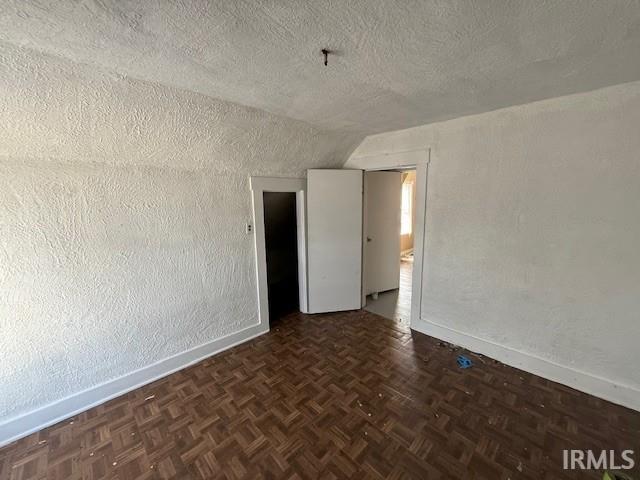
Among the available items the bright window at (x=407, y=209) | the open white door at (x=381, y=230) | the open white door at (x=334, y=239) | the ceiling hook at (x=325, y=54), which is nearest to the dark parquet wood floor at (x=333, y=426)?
the open white door at (x=334, y=239)

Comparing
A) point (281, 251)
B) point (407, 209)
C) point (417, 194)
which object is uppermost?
point (417, 194)

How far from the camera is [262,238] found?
296 cm

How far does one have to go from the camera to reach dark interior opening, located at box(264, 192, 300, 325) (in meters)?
3.86

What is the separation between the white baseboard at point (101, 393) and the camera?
5.96 feet

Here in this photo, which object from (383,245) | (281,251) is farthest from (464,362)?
(281,251)

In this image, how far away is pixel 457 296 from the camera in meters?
2.74

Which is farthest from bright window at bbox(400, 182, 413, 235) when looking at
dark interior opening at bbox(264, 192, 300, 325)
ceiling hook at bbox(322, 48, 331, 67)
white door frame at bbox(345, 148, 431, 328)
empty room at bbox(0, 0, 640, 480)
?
ceiling hook at bbox(322, 48, 331, 67)

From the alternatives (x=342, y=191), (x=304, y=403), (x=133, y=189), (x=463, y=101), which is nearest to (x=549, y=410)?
(x=304, y=403)

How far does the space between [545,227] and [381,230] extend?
2.07m

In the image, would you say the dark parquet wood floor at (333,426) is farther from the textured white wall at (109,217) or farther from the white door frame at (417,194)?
the white door frame at (417,194)

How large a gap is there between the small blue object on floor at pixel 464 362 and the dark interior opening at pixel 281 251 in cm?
201

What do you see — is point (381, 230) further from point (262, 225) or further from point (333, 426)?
point (333, 426)

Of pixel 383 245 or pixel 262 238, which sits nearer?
pixel 262 238

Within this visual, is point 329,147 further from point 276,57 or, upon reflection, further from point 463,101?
point 276,57
